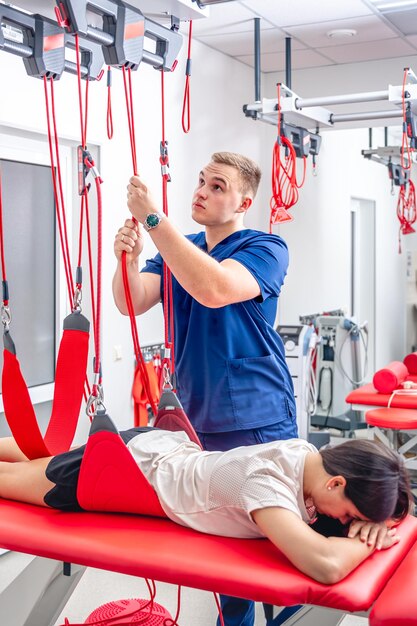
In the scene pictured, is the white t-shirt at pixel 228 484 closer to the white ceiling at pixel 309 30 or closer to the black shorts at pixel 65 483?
the black shorts at pixel 65 483

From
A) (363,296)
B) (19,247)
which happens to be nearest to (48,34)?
(19,247)

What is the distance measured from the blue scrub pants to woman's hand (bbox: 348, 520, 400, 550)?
51 centimetres

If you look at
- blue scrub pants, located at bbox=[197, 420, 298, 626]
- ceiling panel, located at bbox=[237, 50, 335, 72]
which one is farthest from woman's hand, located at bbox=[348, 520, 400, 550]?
ceiling panel, located at bbox=[237, 50, 335, 72]

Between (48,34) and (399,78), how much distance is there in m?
3.65

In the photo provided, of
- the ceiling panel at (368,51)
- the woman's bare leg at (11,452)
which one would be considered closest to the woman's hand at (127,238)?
the woman's bare leg at (11,452)

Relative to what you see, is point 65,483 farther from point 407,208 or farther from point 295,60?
point 407,208

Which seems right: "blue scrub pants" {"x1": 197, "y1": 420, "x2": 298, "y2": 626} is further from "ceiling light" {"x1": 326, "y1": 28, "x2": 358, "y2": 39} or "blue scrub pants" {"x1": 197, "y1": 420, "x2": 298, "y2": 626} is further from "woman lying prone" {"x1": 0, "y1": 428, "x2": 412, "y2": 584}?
"ceiling light" {"x1": 326, "y1": 28, "x2": 358, "y2": 39}

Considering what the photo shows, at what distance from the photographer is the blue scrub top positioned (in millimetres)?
2090

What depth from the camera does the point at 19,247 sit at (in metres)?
3.57

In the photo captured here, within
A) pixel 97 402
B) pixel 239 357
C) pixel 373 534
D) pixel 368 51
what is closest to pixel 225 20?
pixel 368 51

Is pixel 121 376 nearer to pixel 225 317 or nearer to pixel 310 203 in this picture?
pixel 225 317

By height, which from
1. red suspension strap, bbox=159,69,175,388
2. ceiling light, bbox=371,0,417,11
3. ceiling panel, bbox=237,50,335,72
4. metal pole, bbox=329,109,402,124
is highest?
ceiling panel, bbox=237,50,335,72

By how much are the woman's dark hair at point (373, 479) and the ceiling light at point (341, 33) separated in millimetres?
3479

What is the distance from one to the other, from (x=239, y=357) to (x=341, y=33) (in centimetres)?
314
